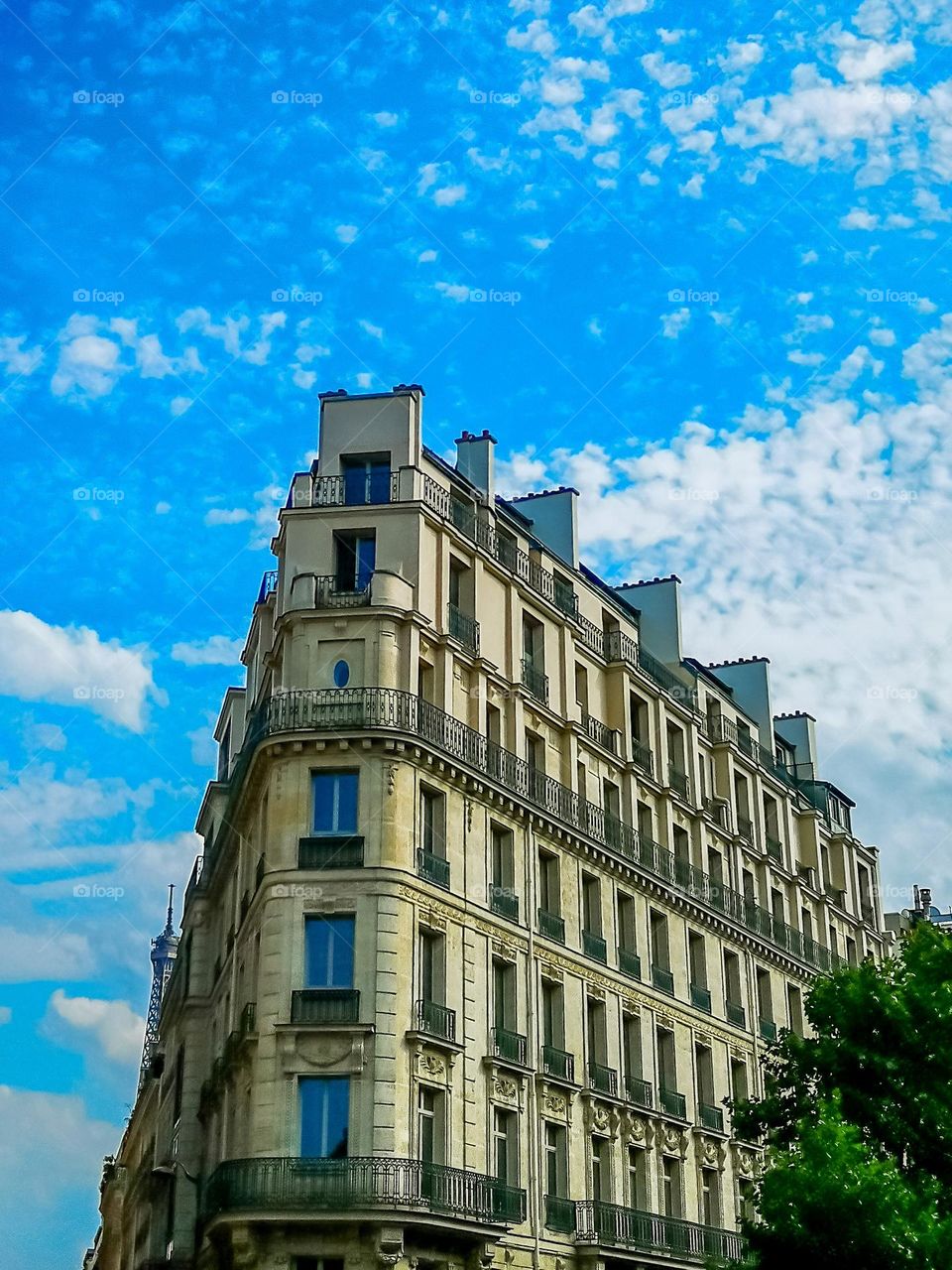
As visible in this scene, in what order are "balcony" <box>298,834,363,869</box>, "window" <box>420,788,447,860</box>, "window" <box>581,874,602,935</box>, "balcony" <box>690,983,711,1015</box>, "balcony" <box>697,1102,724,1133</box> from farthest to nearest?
"balcony" <box>690,983,711,1015</box>
"balcony" <box>697,1102,724,1133</box>
"window" <box>581,874,602,935</box>
"window" <box>420,788,447,860</box>
"balcony" <box>298,834,363,869</box>

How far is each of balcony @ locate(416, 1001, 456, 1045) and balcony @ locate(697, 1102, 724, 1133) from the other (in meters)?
13.0

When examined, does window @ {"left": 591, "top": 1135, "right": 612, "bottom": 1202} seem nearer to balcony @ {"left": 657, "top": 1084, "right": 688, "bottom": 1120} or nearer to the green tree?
balcony @ {"left": 657, "top": 1084, "right": 688, "bottom": 1120}

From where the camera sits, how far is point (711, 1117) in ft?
146

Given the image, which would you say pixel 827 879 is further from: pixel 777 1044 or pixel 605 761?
pixel 777 1044

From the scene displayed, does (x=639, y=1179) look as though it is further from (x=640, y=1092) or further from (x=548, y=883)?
(x=548, y=883)

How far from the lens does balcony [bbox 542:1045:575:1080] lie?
3716cm

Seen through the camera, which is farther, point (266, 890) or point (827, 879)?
point (827, 879)

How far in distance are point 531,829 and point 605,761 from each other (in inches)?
208

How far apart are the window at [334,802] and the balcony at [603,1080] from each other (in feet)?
32.0

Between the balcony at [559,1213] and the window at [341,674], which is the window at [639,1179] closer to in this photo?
the balcony at [559,1213]

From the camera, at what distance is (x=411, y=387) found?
126 feet

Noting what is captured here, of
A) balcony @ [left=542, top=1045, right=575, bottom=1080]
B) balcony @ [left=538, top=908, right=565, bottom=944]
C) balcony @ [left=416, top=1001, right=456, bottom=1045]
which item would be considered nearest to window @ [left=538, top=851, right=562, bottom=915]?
balcony @ [left=538, top=908, right=565, bottom=944]

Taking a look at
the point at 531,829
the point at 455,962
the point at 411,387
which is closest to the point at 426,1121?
the point at 455,962

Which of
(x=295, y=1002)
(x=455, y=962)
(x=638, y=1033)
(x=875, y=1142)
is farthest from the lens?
(x=638, y=1033)
